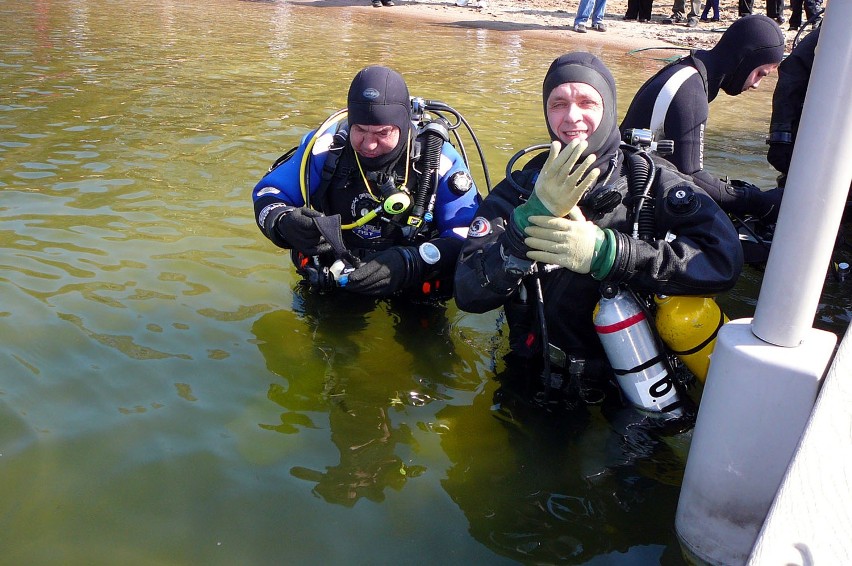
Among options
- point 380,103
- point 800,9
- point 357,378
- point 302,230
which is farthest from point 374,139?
point 800,9

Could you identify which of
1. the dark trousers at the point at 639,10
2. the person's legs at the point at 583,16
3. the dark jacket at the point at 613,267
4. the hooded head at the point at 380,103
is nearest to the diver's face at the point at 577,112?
the dark jacket at the point at 613,267

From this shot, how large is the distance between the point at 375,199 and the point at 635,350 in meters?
1.47

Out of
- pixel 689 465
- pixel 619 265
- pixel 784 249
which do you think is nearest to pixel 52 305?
pixel 619 265

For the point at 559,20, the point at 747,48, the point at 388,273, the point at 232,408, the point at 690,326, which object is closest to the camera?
the point at 690,326

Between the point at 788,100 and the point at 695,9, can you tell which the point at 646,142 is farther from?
the point at 695,9

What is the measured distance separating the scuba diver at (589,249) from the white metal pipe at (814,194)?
1.89 feet

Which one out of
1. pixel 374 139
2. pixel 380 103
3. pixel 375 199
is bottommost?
pixel 375 199

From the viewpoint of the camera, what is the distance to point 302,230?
340cm

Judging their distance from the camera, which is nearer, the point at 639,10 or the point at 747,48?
the point at 747,48

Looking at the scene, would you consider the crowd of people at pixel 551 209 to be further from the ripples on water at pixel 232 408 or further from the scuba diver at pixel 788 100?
the ripples on water at pixel 232 408

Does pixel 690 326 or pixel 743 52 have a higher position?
pixel 743 52

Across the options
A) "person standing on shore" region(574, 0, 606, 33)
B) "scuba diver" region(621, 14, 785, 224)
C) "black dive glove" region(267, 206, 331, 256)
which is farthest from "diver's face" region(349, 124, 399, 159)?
"person standing on shore" region(574, 0, 606, 33)

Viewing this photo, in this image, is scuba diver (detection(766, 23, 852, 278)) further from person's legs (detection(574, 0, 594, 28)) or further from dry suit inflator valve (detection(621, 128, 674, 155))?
person's legs (detection(574, 0, 594, 28))

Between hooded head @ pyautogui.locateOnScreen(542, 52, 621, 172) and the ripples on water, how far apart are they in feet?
3.43
